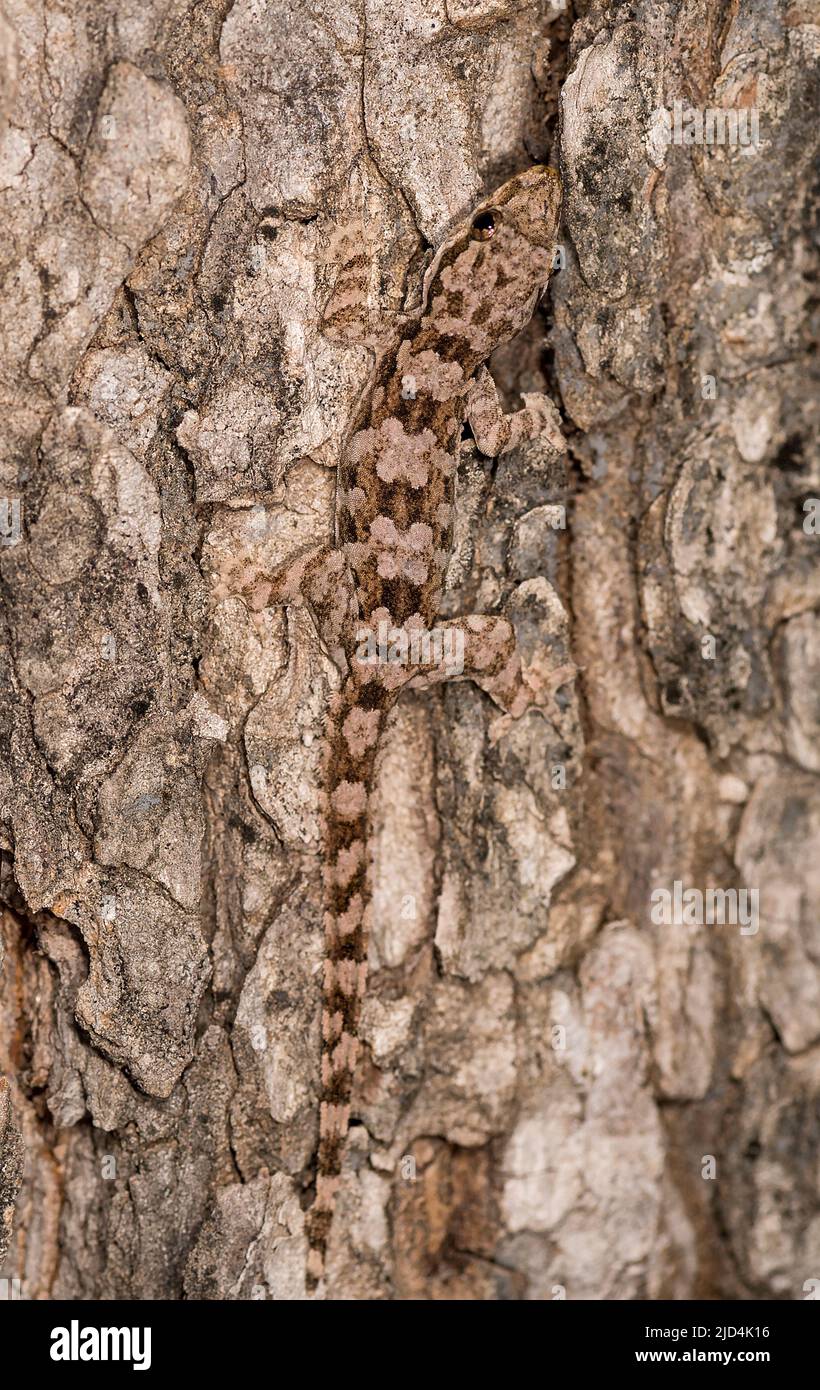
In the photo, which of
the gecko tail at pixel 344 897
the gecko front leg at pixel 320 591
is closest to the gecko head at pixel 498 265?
the gecko front leg at pixel 320 591

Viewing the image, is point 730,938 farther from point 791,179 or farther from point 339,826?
point 791,179

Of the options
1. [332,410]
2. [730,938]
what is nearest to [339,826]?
[332,410]

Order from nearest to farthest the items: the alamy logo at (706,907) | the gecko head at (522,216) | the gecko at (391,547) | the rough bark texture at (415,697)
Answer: the rough bark texture at (415,697), the gecko head at (522,216), the gecko at (391,547), the alamy logo at (706,907)

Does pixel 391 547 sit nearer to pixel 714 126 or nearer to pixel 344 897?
pixel 344 897

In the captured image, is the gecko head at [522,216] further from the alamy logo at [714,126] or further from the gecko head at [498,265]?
the alamy logo at [714,126]
